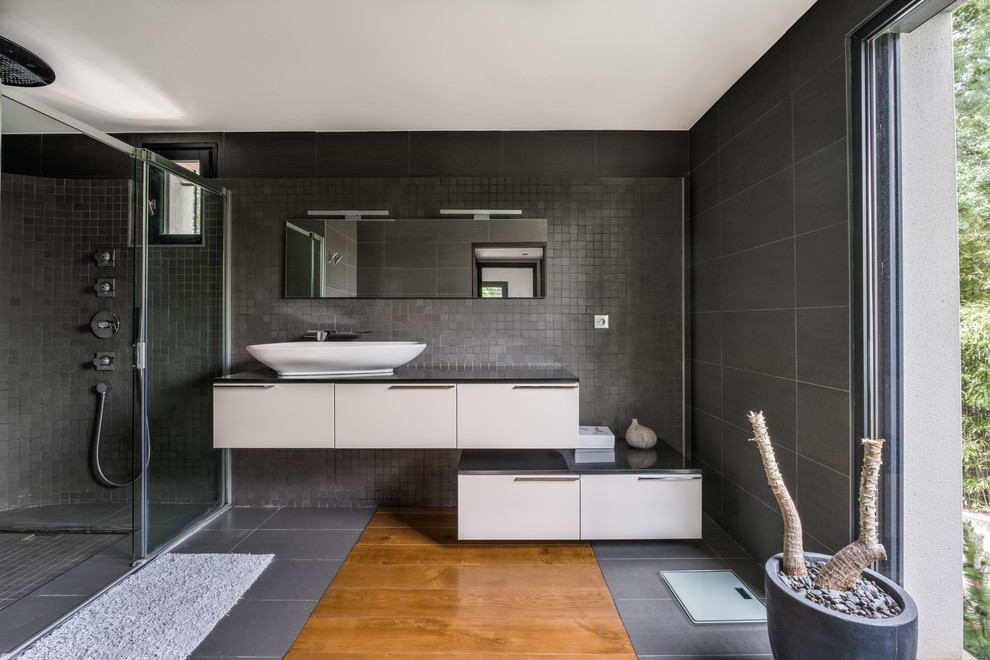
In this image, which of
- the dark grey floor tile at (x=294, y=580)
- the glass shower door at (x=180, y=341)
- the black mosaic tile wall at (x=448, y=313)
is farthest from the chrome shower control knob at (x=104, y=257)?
the dark grey floor tile at (x=294, y=580)

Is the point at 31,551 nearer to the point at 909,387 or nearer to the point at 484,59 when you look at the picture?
the point at 484,59

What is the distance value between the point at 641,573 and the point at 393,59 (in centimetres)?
259

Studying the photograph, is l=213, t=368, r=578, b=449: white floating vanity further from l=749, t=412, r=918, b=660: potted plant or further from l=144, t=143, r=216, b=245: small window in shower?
l=749, t=412, r=918, b=660: potted plant

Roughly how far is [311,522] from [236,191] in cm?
204

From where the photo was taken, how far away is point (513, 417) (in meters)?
2.36

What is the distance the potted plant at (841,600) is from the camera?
1171 mm

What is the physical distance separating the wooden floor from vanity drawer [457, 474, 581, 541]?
0.09 metres

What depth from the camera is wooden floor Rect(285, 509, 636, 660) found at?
1600mm

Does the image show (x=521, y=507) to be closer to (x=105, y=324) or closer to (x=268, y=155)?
(x=105, y=324)

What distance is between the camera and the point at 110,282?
2.54 m

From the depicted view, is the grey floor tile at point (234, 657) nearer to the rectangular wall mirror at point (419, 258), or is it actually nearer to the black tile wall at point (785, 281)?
the rectangular wall mirror at point (419, 258)

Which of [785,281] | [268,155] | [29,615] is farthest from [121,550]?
[785,281]

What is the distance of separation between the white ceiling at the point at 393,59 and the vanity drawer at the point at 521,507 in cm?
198

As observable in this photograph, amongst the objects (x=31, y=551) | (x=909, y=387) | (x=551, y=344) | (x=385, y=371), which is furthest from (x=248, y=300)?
(x=909, y=387)
